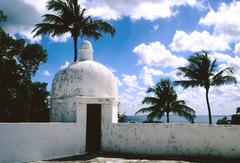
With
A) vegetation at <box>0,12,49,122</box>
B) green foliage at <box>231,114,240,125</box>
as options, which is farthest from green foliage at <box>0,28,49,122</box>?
green foliage at <box>231,114,240,125</box>

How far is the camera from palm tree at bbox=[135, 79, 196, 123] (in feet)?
95.9

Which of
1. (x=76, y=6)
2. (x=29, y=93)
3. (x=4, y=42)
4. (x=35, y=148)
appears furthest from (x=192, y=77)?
(x=35, y=148)

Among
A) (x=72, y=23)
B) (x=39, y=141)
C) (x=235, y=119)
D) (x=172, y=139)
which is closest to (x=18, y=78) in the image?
(x=72, y=23)

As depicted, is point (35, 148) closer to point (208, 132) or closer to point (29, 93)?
point (208, 132)

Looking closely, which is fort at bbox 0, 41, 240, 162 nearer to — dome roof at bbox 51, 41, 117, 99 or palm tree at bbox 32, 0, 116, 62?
dome roof at bbox 51, 41, 117, 99

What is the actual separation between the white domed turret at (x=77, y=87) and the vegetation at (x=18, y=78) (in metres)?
6.40

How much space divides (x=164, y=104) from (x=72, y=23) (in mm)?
12242

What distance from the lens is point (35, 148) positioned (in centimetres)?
1226

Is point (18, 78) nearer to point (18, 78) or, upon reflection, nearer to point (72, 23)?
point (18, 78)

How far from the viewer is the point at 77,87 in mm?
15203

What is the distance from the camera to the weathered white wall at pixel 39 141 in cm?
1123

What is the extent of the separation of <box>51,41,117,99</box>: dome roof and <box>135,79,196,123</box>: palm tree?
13385 mm

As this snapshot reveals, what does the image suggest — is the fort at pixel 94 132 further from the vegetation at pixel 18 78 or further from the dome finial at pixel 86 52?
the vegetation at pixel 18 78

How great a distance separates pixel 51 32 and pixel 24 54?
3.12m
